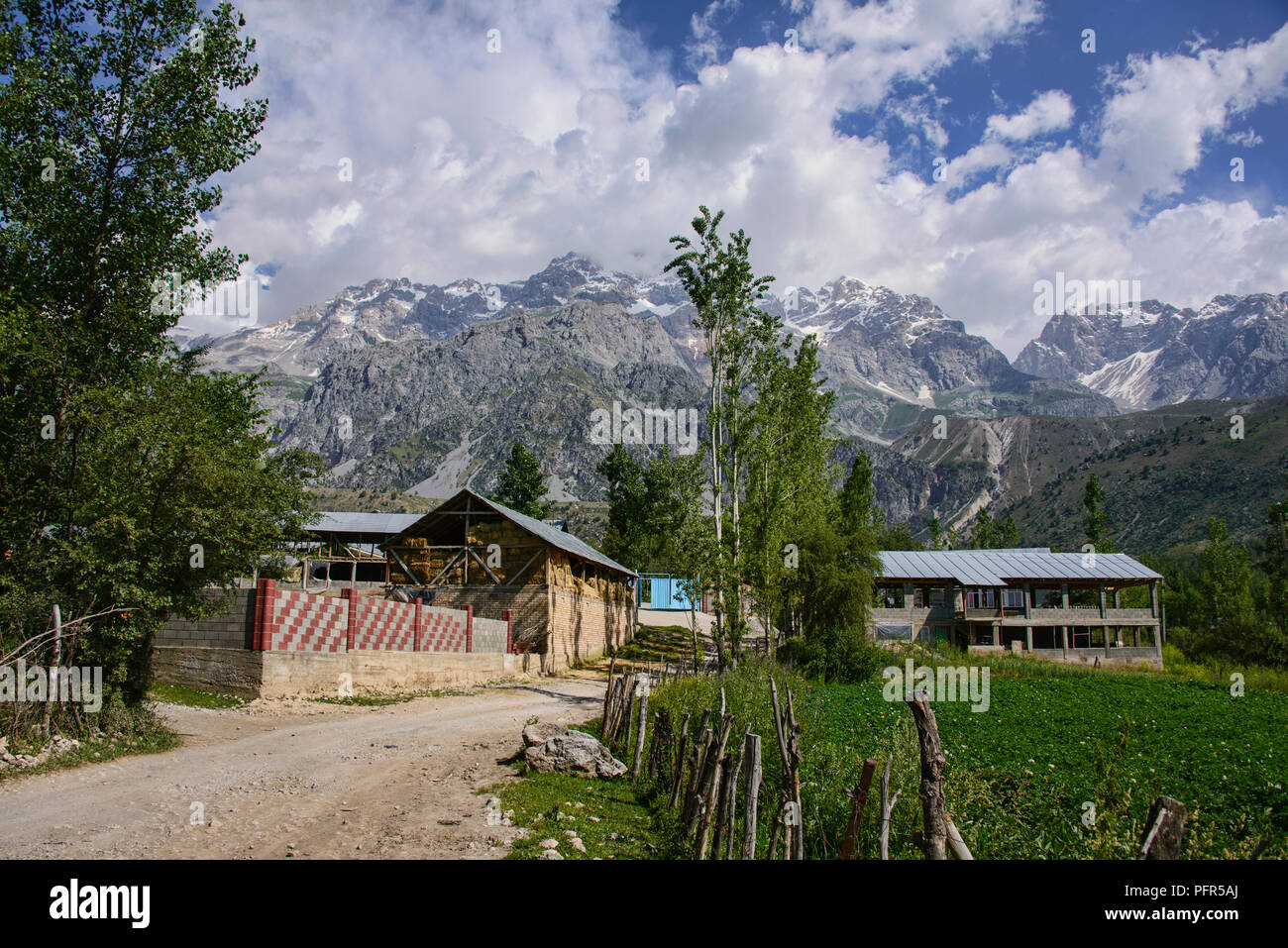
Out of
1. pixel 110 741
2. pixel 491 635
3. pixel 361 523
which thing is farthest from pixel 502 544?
pixel 110 741

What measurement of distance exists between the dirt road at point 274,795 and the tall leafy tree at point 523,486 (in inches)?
1662

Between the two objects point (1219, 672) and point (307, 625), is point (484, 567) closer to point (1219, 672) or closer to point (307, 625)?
point (307, 625)

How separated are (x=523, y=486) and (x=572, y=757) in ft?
156

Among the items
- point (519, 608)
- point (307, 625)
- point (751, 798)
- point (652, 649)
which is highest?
point (307, 625)

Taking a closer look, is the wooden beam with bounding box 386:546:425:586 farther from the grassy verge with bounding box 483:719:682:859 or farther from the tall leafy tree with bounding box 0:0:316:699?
the grassy verge with bounding box 483:719:682:859

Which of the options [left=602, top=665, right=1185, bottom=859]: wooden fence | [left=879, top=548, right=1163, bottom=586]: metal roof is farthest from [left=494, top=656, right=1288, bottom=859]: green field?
[left=879, top=548, right=1163, bottom=586]: metal roof

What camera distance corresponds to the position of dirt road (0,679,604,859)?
22.6ft

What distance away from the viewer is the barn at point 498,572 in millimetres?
28375

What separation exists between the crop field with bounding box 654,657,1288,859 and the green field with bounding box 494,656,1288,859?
1.1 inches

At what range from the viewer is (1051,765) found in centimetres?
1199

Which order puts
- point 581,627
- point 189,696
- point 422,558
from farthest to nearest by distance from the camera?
point 581,627, point 422,558, point 189,696
